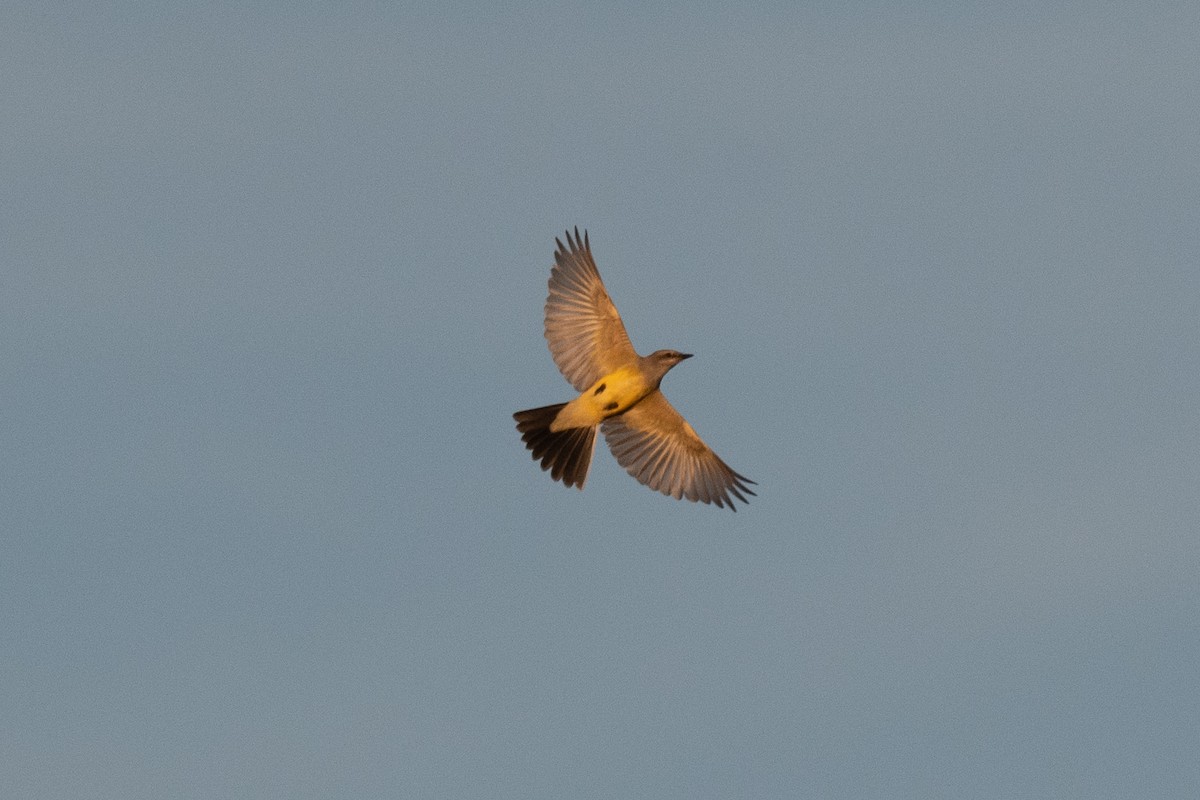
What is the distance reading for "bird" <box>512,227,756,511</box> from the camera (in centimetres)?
3409

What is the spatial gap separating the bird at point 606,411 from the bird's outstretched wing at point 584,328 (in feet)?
0.05

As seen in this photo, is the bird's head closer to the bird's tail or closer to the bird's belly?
the bird's belly

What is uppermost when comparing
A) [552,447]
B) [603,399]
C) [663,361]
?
[663,361]

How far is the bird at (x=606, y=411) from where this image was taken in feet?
112

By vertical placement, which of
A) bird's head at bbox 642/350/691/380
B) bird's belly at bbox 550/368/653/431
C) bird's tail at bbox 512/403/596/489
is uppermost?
bird's head at bbox 642/350/691/380

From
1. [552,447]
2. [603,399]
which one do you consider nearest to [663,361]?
[603,399]

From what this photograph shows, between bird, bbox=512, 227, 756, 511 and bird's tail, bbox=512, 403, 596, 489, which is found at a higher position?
bird, bbox=512, 227, 756, 511

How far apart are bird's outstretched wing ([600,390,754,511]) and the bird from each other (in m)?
0.01

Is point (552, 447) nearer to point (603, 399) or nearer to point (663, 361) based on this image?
point (603, 399)

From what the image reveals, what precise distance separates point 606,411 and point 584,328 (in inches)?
50.5

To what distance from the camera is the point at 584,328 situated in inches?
1368

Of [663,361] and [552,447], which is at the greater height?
[663,361]

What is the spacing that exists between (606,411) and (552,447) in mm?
908

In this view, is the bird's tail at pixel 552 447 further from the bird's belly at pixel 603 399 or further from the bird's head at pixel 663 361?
the bird's head at pixel 663 361
